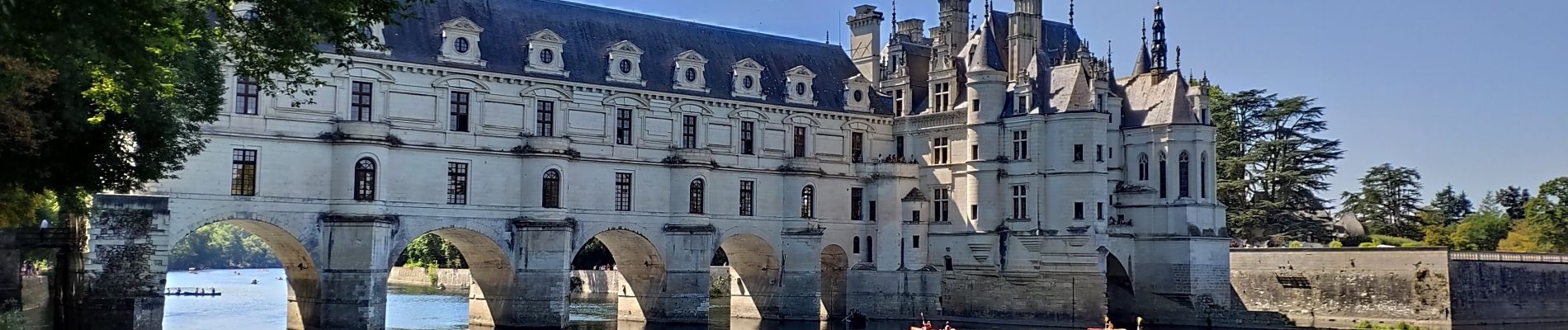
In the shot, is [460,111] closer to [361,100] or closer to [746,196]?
[361,100]

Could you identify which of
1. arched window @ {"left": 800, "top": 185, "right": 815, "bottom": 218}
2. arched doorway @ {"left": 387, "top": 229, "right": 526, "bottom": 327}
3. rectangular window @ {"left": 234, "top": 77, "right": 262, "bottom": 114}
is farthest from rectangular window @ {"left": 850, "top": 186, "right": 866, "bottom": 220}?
rectangular window @ {"left": 234, "top": 77, "right": 262, "bottom": 114}

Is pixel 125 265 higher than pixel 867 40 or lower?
lower

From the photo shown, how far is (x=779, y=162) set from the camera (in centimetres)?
5209

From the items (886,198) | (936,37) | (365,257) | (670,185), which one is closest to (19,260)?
(365,257)

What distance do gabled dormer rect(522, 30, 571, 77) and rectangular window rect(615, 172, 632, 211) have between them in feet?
12.4

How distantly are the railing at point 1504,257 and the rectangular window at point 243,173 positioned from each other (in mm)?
38315

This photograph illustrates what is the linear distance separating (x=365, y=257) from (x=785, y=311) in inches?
664

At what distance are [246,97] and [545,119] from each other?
9341 mm

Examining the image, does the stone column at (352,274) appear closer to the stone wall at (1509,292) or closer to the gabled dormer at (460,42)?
the gabled dormer at (460,42)

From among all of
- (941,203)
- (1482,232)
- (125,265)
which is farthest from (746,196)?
(1482,232)

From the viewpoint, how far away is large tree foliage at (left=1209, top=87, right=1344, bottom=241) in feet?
213

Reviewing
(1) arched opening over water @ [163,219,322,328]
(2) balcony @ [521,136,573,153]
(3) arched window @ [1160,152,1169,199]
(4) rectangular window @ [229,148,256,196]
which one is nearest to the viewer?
(4) rectangular window @ [229,148,256,196]

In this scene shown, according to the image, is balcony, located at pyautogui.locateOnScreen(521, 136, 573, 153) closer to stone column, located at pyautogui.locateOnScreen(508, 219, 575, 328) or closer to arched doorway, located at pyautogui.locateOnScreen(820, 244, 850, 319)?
stone column, located at pyautogui.locateOnScreen(508, 219, 575, 328)

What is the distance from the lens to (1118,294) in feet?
179
